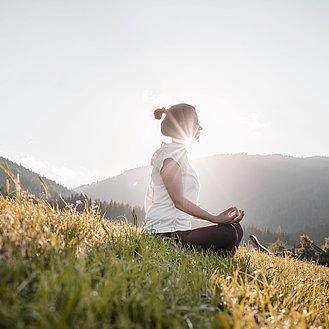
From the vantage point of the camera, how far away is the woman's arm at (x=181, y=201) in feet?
17.4

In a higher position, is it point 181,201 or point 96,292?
point 181,201

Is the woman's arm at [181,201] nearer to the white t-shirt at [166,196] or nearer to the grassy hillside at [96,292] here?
the white t-shirt at [166,196]

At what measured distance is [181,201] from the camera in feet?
18.1

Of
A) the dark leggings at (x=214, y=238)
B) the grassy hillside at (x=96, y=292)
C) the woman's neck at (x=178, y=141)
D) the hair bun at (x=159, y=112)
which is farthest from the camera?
the hair bun at (x=159, y=112)

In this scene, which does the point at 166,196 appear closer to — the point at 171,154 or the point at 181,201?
the point at 181,201

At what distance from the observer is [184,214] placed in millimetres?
5863

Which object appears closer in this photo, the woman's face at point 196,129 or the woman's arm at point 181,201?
the woman's arm at point 181,201

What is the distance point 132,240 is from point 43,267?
1.87 meters

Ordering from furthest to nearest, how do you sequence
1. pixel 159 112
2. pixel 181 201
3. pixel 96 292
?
pixel 159 112 < pixel 181 201 < pixel 96 292

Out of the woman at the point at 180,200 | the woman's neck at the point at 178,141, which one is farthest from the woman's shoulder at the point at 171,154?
the woman's neck at the point at 178,141

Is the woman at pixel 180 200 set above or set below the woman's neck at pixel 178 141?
below

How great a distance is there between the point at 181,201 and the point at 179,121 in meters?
1.57

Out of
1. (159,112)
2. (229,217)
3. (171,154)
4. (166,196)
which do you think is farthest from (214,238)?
(159,112)

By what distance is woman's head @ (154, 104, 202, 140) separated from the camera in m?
6.37
